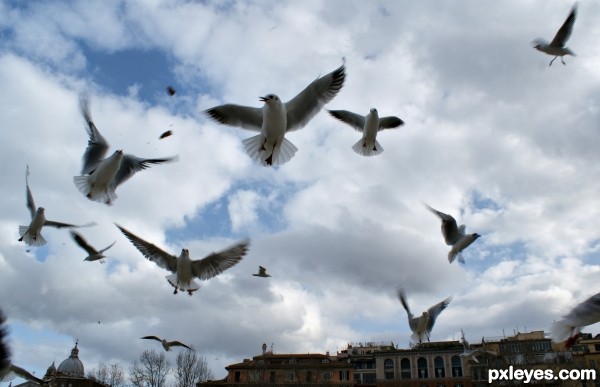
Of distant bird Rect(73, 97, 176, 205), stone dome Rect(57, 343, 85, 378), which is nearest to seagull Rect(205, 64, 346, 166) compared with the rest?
distant bird Rect(73, 97, 176, 205)

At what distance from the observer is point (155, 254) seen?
10078 millimetres

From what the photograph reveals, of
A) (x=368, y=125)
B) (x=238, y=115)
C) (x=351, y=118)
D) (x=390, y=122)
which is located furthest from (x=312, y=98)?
(x=390, y=122)

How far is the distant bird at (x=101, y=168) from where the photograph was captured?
29.6 ft

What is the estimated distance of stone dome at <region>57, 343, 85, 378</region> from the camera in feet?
248

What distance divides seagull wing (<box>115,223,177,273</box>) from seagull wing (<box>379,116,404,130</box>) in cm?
513

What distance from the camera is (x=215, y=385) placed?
168 ft

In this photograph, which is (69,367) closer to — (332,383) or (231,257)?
(332,383)

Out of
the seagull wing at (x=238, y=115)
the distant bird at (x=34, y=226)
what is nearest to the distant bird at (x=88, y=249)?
the distant bird at (x=34, y=226)

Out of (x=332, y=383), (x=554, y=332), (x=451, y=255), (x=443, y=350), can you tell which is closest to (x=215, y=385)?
(x=332, y=383)

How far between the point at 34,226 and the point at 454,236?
809 centimetres

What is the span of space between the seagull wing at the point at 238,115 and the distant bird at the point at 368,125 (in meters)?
2.28

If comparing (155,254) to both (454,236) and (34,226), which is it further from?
(454,236)

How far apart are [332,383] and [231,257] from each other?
44916mm

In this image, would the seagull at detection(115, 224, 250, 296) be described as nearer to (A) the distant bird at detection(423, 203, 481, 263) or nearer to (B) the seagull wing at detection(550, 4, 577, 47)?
(A) the distant bird at detection(423, 203, 481, 263)
